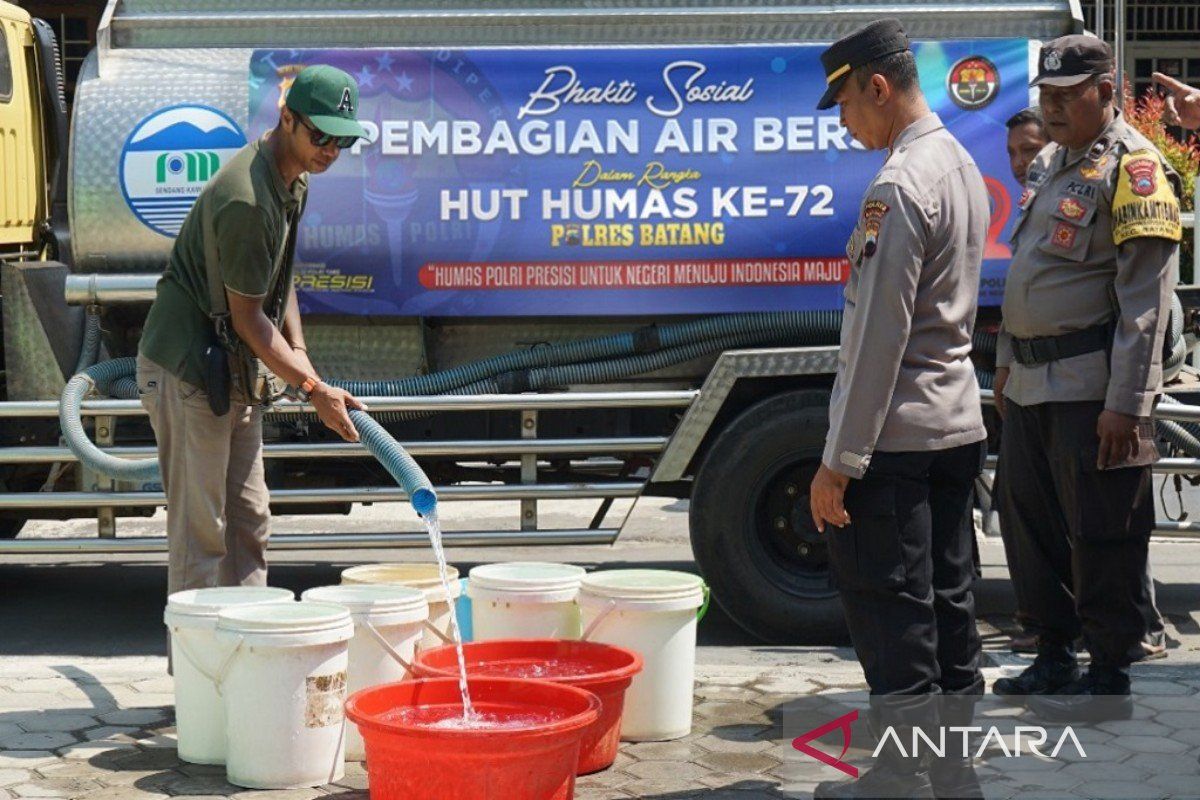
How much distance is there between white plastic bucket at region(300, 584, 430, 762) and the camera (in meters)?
4.78

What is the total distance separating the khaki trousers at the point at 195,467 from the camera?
201 inches

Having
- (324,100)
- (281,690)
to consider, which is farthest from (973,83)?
(281,690)

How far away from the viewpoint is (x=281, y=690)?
4516mm

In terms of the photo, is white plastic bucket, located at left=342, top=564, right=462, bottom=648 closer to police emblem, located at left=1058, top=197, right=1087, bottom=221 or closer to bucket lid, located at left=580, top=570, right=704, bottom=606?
bucket lid, located at left=580, top=570, right=704, bottom=606

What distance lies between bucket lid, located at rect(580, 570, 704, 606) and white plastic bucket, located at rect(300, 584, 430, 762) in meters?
0.53

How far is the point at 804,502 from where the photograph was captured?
257 inches

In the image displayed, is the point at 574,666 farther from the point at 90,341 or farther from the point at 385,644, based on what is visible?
the point at 90,341

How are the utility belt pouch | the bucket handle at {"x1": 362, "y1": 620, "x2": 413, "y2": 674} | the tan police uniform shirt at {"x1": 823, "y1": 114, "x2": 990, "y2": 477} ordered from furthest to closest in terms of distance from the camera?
1. the utility belt pouch
2. the bucket handle at {"x1": 362, "y1": 620, "x2": 413, "y2": 674}
3. the tan police uniform shirt at {"x1": 823, "y1": 114, "x2": 990, "y2": 477}

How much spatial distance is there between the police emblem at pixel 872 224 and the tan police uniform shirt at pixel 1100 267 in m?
1.34

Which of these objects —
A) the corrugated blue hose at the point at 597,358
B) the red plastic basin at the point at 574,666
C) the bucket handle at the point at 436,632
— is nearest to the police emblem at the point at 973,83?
the corrugated blue hose at the point at 597,358

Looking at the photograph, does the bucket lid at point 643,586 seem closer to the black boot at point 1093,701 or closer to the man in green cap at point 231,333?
the man in green cap at point 231,333

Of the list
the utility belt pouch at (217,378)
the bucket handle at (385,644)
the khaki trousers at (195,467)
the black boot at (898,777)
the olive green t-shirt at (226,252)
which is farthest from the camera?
the khaki trousers at (195,467)

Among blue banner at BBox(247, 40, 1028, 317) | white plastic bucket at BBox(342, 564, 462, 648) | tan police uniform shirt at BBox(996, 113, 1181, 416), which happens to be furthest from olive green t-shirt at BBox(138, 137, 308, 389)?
tan police uniform shirt at BBox(996, 113, 1181, 416)

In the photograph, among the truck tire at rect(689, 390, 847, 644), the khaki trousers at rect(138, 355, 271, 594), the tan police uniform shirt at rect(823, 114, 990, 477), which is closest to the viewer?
the tan police uniform shirt at rect(823, 114, 990, 477)
